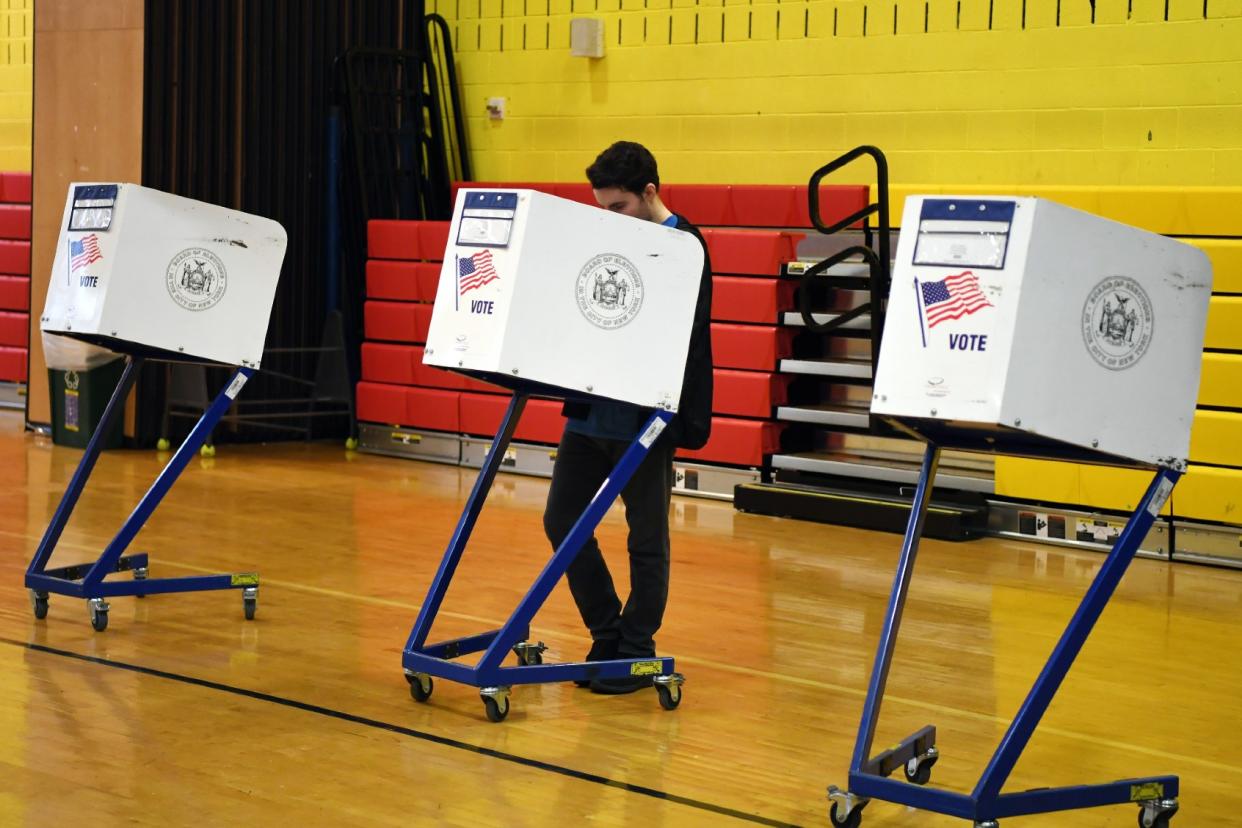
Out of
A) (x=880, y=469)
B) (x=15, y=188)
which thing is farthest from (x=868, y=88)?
(x=15, y=188)

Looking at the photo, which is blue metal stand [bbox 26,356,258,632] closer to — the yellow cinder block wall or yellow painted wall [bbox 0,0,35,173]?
the yellow cinder block wall

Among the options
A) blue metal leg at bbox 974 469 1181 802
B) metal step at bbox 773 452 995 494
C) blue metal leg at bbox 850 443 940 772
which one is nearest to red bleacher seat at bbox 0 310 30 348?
metal step at bbox 773 452 995 494

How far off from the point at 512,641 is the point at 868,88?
5.17 meters

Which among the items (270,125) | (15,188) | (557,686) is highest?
(270,125)

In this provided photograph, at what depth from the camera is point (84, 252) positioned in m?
5.06

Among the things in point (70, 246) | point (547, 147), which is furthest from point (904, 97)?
point (70, 246)

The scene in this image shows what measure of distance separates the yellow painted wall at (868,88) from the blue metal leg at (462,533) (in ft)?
14.5

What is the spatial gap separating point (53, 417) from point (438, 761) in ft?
21.7

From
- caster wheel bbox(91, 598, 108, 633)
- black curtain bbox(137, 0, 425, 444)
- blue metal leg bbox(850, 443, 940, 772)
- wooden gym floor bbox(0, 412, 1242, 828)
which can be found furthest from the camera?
black curtain bbox(137, 0, 425, 444)

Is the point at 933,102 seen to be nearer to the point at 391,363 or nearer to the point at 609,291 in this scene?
the point at 391,363

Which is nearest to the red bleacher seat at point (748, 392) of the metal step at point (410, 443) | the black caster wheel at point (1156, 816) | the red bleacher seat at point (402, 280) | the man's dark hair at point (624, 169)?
the metal step at point (410, 443)

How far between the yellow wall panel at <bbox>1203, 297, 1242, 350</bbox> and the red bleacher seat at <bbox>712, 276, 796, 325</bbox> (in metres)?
2.16

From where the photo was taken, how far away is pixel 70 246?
513 cm

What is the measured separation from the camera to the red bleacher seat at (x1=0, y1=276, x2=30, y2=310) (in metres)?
11.3
